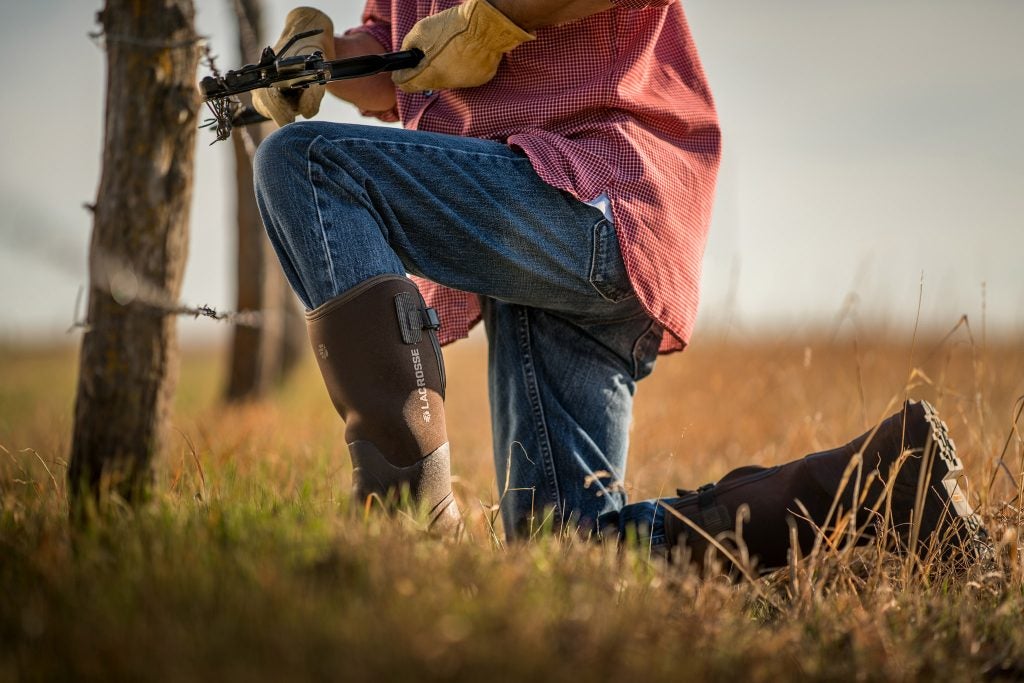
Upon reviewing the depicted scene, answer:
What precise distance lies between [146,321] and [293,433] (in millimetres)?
2404

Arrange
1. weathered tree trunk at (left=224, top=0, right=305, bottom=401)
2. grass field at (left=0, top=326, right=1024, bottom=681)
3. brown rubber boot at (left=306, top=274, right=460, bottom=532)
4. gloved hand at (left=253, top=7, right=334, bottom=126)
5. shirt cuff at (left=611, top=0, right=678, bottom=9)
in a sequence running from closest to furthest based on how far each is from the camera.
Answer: grass field at (left=0, top=326, right=1024, bottom=681), brown rubber boot at (left=306, top=274, right=460, bottom=532), shirt cuff at (left=611, top=0, right=678, bottom=9), gloved hand at (left=253, top=7, right=334, bottom=126), weathered tree trunk at (left=224, top=0, right=305, bottom=401)

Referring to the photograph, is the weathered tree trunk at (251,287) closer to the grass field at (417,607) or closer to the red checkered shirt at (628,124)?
the grass field at (417,607)

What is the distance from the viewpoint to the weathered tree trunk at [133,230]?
2.38 m

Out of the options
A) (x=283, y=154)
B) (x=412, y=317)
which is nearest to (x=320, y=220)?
(x=283, y=154)

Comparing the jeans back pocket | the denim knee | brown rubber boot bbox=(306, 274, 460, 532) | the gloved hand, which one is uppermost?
the gloved hand

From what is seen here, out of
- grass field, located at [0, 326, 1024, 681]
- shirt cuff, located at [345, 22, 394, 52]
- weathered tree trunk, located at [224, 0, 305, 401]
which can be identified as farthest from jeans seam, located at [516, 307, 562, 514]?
weathered tree trunk, located at [224, 0, 305, 401]

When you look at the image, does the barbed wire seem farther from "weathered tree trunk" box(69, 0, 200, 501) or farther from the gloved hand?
the gloved hand

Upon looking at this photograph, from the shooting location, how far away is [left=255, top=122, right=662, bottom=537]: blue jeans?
69.2 inches

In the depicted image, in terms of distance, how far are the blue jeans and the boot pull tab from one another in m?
0.08

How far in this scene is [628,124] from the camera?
6.45 feet

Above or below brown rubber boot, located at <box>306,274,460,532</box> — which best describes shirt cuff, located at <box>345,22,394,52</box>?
above

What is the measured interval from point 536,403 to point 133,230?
1.17 m

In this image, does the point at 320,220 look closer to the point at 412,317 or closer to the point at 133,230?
the point at 412,317

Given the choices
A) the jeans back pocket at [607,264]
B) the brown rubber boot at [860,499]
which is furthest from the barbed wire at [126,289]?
the brown rubber boot at [860,499]
